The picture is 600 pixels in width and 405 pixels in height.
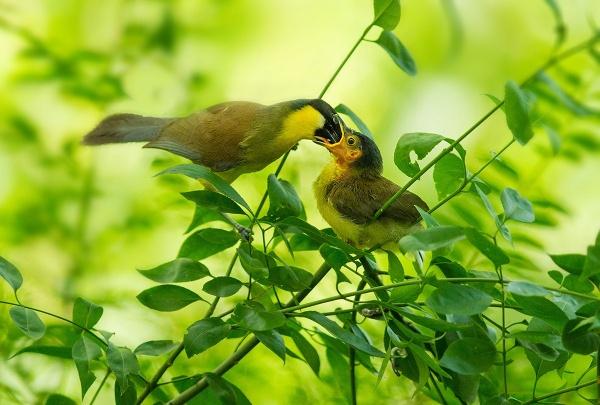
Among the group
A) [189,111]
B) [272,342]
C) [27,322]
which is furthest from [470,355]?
[189,111]

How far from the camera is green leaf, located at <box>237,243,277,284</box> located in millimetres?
866

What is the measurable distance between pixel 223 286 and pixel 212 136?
776 millimetres

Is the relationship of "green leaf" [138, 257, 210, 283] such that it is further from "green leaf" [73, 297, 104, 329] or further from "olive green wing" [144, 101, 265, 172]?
"olive green wing" [144, 101, 265, 172]

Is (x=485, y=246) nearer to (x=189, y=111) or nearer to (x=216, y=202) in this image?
(x=216, y=202)

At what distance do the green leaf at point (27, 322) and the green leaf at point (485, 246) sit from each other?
41 centimetres

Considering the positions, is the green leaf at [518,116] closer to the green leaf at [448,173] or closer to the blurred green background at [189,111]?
the green leaf at [448,173]

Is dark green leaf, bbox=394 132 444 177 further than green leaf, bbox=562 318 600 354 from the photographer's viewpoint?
Yes

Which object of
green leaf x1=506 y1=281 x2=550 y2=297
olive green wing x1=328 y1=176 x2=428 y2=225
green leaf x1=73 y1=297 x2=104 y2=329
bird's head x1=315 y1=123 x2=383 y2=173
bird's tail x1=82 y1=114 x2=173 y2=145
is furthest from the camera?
bird's head x1=315 y1=123 x2=383 y2=173

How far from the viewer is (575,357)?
4.98 ft

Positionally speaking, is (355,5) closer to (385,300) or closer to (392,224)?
(392,224)

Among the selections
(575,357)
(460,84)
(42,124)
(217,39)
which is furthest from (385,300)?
(460,84)

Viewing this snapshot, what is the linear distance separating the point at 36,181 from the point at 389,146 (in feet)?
3.72

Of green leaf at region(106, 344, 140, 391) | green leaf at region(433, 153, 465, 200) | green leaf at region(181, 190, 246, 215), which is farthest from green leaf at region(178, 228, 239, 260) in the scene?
green leaf at region(433, 153, 465, 200)

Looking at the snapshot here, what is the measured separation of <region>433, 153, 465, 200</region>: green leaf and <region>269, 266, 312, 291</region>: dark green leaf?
0.72 ft
